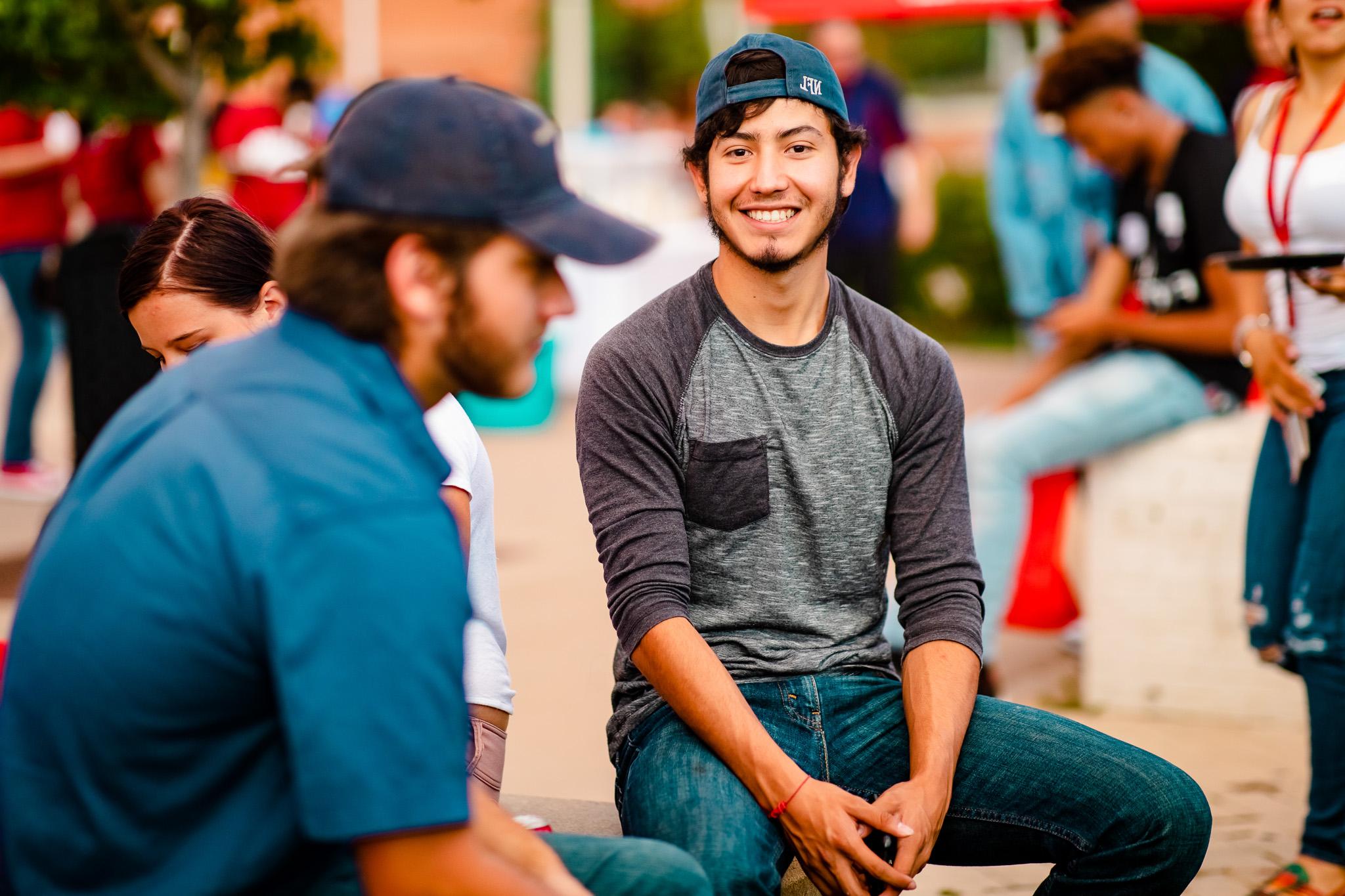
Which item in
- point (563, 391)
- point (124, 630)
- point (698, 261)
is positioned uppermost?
point (124, 630)

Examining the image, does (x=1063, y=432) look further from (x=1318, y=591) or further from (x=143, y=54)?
(x=143, y=54)

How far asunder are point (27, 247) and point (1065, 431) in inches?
200

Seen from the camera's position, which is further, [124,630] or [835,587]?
[835,587]

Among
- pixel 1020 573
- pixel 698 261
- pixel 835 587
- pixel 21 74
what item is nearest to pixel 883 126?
pixel 698 261

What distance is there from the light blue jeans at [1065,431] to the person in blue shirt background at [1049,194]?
97 centimetres

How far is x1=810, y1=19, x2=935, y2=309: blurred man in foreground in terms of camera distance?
8.80m

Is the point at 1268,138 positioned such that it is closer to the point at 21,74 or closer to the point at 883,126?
the point at 21,74

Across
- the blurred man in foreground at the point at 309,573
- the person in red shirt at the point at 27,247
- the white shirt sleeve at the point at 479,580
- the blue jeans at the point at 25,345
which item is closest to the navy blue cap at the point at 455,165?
the blurred man in foreground at the point at 309,573

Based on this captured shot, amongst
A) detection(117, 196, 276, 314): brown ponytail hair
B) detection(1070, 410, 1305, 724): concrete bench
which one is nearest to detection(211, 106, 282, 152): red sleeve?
detection(1070, 410, 1305, 724): concrete bench

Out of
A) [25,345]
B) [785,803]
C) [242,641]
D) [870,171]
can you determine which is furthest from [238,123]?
[242,641]

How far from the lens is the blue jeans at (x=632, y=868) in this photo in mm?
1840

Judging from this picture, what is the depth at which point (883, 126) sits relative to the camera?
909cm

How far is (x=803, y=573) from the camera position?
101 inches

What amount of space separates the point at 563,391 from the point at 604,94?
33.4 metres
